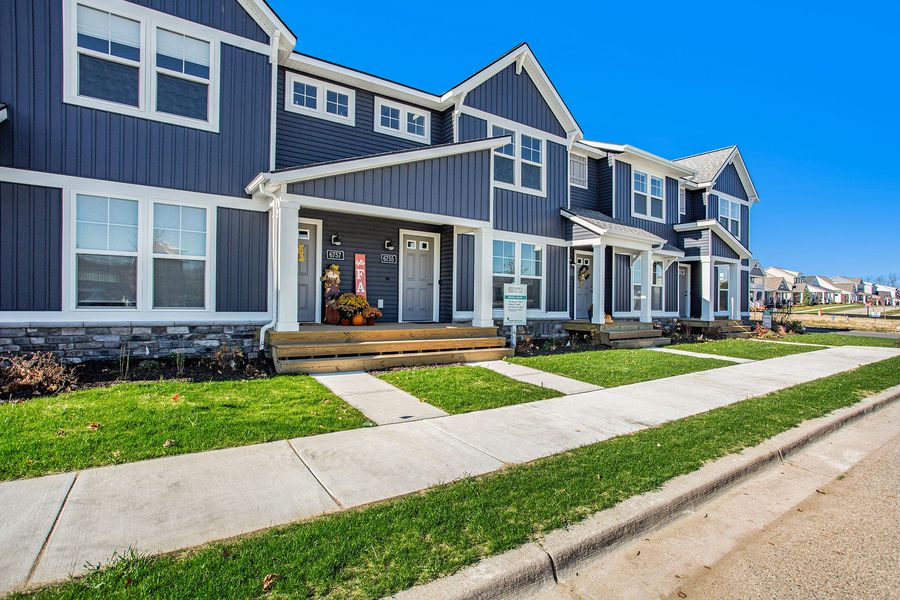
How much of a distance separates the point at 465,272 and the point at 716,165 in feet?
46.8

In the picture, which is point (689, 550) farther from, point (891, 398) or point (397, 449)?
point (891, 398)

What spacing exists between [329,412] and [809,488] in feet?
15.7

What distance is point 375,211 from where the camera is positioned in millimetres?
9109

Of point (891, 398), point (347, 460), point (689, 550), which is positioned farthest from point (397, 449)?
point (891, 398)

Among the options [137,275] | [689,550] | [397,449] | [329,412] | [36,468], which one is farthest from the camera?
[137,275]

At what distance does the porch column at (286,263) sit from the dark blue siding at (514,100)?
6.08m

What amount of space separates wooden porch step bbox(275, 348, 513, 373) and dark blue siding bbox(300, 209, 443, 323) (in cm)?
250

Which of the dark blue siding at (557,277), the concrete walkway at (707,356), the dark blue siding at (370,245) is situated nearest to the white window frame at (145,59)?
the dark blue siding at (370,245)

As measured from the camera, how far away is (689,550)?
3084 millimetres

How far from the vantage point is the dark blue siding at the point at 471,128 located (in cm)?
1190

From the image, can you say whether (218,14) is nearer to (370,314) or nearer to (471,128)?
(471,128)

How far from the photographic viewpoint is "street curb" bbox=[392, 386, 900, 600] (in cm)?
246

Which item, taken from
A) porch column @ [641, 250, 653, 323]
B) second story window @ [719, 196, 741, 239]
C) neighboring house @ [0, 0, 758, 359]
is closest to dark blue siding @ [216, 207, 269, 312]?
neighboring house @ [0, 0, 758, 359]

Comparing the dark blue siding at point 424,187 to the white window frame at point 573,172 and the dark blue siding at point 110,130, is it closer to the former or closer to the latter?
the dark blue siding at point 110,130
